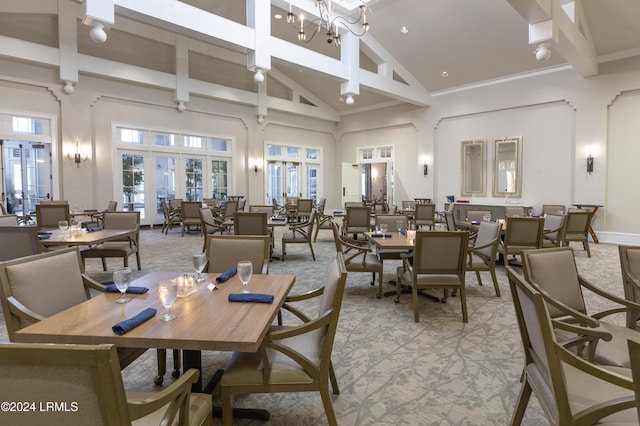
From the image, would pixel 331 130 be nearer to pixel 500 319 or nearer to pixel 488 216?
pixel 488 216

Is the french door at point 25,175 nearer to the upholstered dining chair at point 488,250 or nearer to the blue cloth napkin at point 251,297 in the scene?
the blue cloth napkin at point 251,297

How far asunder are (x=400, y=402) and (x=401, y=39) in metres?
9.77

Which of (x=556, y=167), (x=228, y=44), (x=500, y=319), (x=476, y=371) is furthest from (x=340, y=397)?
(x=556, y=167)

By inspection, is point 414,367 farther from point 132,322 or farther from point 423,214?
point 423,214

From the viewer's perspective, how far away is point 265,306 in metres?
1.83

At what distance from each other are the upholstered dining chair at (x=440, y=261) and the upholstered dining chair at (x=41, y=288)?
2.42m

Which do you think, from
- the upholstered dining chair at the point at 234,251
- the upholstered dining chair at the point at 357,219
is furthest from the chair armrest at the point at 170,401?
the upholstered dining chair at the point at 357,219

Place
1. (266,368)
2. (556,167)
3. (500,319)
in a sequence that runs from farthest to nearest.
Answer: (556,167) < (500,319) < (266,368)

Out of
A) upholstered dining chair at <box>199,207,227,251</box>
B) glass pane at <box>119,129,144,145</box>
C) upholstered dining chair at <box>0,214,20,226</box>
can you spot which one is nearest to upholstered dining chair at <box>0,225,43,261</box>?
upholstered dining chair at <box>0,214,20,226</box>

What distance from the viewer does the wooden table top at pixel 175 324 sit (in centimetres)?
143

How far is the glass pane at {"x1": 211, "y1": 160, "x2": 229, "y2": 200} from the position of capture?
39.5 ft

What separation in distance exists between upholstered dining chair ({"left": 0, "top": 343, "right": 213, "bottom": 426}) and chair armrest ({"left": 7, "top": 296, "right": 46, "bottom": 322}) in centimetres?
96

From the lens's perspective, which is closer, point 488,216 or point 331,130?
point 488,216

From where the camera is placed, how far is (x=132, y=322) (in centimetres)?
155
